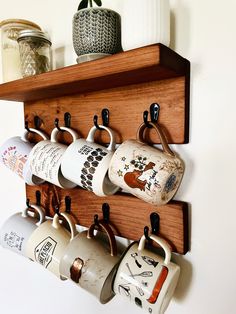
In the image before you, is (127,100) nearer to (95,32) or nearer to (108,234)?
(95,32)

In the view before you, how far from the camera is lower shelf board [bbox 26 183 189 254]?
51cm

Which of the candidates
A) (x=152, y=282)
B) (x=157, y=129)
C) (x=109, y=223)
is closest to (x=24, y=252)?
(x=109, y=223)

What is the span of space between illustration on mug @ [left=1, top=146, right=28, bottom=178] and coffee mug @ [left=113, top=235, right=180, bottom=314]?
335 millimetres

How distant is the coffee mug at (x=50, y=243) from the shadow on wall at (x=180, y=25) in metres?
0.45

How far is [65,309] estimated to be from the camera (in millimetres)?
765

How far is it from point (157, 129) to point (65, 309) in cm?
60

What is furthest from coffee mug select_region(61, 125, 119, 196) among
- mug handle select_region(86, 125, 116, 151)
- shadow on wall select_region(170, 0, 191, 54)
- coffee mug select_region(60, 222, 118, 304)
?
shadow on wall select_region(170, 0, 191, 54)

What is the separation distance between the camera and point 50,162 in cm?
59

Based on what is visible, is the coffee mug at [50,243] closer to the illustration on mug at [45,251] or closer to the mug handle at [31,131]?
the illustration on mug at [45,251]

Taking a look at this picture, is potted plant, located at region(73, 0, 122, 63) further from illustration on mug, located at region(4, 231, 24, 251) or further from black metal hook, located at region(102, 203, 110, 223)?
illustration on mug, located at region(4, 231, 24, 251)

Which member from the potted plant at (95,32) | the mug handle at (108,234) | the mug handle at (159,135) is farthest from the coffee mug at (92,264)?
the potted plant at (95,32)

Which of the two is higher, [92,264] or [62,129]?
[62,129]

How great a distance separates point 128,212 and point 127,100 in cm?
23

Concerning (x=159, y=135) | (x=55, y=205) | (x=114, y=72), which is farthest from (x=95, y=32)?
(x=55, y=205)
